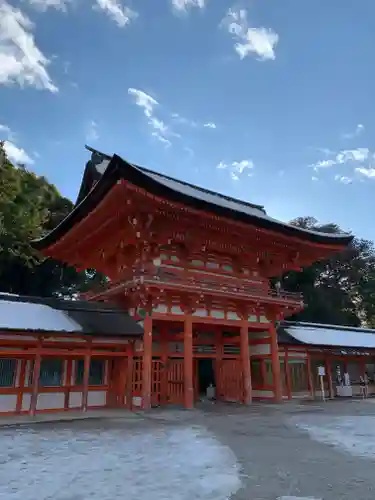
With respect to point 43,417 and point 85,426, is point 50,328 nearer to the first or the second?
point 43,417

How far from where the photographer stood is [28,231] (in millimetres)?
24562

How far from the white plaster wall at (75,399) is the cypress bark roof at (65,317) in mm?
2410

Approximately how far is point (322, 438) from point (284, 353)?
10.1 m

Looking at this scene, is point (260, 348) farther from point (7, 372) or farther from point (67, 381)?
point (7, 372)

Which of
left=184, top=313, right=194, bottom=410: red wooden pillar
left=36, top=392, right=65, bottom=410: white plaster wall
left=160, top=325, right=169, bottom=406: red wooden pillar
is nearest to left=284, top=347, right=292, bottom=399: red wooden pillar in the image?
left=160, top=325, right=169, bottom=406: red wooden pillar

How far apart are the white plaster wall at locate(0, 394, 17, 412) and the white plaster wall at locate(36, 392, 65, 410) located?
69 centimetres

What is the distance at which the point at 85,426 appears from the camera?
9.24 meters

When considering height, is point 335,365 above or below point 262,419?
above

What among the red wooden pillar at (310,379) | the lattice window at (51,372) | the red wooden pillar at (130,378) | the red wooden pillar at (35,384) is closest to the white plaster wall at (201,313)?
the red wooden pillar at (130,378)

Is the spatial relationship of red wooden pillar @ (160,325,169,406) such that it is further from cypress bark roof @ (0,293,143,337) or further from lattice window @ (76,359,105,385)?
lattice window @ (76,359,105,385)

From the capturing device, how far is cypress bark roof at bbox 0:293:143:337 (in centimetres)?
1161

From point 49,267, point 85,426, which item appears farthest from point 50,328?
point 49,267

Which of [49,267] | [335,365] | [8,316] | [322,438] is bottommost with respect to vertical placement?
[322,438]

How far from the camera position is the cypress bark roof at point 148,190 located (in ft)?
36.2
